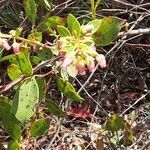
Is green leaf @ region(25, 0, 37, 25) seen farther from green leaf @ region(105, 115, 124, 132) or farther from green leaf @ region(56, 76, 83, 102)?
green leaf @ region(105, 115, 124, 132)

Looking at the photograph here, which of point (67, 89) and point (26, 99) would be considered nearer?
point (26, 99)

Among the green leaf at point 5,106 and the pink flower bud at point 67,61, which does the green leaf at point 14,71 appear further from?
the pink flower bud at point 67,61

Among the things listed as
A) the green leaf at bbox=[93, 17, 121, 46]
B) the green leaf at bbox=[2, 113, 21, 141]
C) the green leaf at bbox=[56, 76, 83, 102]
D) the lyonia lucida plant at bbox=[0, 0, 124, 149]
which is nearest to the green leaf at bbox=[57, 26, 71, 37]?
the lyonia lucida plant at bbox=[0, 0, 124, 149]

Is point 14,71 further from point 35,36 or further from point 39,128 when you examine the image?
point 39,128

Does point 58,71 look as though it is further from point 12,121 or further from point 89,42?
point 89,42

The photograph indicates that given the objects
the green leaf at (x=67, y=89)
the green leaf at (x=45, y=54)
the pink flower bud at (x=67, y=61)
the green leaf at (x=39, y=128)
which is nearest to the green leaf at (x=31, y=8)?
the green leaf at (x=45, y=54)

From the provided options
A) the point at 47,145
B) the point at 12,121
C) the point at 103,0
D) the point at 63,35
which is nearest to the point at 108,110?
the point at 47,145

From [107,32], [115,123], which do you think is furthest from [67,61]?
[115,123]
